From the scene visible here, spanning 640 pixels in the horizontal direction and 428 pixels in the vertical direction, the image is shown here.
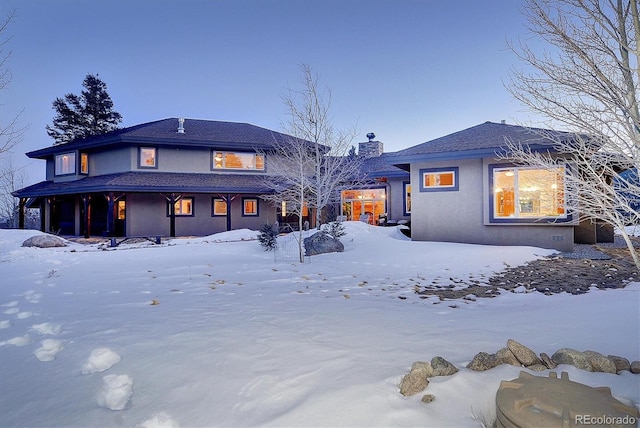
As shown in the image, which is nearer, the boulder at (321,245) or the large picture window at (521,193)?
the large picture window at (521,193)

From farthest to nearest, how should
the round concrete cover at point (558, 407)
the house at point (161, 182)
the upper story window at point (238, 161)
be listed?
the upper story window at point (238, 161), the house at point (161, 182), the round concrete cover at point (558, 407)

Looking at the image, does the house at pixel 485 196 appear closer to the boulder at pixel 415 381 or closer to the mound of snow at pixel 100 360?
the boulder at pixel 415 381

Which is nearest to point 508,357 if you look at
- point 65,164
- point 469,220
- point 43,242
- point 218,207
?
point 469,220

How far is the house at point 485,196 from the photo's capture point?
393 inches

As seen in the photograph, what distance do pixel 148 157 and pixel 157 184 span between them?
9.01 ft

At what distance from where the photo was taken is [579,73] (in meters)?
3.86

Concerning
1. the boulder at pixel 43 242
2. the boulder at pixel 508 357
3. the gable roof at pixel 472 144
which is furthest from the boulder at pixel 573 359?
the boulder at pixel 43 242

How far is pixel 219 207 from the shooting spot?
18797 millimetres

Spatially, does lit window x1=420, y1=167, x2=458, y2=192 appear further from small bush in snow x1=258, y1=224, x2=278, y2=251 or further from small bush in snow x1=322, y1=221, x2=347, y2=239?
small bush in snow x1=258, y1=224, x2=278, y2=251

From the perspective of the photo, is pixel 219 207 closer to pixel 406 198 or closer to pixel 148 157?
pixel 148 157

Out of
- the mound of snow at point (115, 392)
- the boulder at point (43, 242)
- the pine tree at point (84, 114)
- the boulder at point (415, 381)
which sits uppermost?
the pine tree at point (84, 114)

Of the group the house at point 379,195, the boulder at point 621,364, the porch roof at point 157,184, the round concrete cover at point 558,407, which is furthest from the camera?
the house at point 379,195

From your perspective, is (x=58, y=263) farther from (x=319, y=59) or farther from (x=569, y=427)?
(x=319, y=59)

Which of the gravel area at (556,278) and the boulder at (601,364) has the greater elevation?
the boulder at (601,364)
